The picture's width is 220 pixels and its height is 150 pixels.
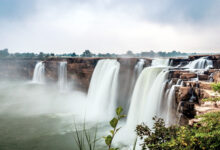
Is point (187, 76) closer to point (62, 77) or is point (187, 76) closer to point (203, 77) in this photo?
point (203, 77)

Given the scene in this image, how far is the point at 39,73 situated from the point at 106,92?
19.0 metres

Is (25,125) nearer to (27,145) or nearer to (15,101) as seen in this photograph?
(27,145)

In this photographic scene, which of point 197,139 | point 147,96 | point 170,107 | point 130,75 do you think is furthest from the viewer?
point 130,75

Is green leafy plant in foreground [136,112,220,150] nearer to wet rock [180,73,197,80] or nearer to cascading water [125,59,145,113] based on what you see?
wet rock [180,73,197,80]

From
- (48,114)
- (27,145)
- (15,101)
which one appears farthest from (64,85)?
(27,145)

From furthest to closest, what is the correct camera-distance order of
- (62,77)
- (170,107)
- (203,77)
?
(62,77) < (203,77) < (170,107)

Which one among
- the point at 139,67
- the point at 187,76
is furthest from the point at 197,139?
the point at 139,67

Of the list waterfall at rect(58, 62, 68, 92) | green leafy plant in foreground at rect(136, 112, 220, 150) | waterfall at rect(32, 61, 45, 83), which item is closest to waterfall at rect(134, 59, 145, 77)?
green leafy plant in foreground at rect(136, 112, 220, 150)

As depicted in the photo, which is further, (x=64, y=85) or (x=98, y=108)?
(x=64, y=85)

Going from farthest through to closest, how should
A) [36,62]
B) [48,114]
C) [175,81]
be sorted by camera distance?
[36,62] → [48,114] → [175,81]

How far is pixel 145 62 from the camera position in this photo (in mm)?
14570

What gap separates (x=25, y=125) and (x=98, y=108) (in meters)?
7.56

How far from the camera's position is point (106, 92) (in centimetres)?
1678

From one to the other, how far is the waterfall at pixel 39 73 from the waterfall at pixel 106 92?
51.6 ft
